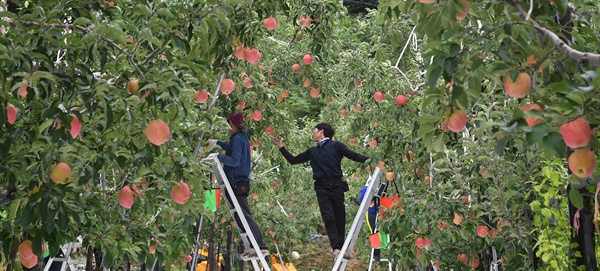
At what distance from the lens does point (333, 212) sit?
310 inches

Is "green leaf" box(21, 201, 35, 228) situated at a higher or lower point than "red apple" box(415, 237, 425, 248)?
higher

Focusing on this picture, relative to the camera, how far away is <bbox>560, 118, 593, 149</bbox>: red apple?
87.7 inches

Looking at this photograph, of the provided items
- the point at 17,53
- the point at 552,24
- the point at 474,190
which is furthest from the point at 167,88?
the point at 474,190

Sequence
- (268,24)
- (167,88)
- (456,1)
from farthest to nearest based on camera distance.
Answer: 1. (268,24)
2. (167,88)
3. (456,1)

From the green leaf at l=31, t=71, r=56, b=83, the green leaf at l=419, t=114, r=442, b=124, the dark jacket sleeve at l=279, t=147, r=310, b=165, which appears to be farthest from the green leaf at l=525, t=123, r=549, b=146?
the dark jacket sleeve at l=279, t=147, r=310, b=165

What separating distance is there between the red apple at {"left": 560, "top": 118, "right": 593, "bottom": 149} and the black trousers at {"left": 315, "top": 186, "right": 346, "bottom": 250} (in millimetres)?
5604

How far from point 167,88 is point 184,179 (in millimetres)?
742

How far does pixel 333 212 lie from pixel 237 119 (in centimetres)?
143

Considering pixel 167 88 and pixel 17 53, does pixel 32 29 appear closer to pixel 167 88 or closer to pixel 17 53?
Answer: pixel 17 53

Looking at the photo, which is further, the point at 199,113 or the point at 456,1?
the point at 199,113

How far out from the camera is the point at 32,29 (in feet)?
10.7

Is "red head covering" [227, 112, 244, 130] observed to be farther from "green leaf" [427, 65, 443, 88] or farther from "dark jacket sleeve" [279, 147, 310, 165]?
"green leaf" [427, 65, 443, 88]

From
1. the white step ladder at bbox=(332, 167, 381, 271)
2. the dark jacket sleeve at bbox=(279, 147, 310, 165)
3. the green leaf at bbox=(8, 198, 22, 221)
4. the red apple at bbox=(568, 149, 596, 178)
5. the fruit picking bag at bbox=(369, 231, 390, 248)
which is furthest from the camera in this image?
the dark jacket sleeve at bbox=(279, 147, 310, 165)

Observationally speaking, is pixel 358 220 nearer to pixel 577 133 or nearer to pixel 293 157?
pixel 293 157
